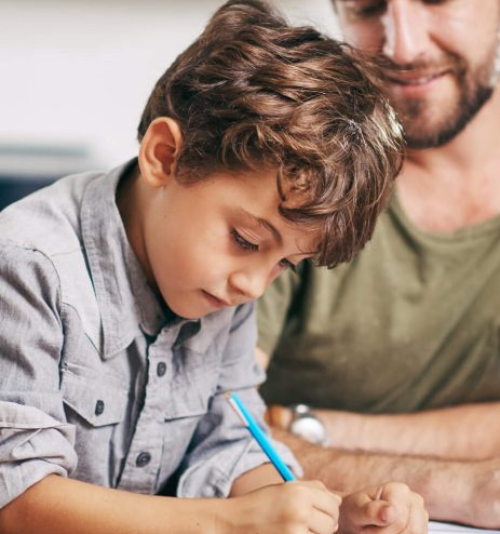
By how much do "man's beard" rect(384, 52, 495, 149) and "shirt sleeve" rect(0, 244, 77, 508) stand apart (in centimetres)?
67

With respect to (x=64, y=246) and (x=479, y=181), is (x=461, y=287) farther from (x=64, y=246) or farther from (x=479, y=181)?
(x=64, y=246)

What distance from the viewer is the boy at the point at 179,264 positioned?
0.78 metres

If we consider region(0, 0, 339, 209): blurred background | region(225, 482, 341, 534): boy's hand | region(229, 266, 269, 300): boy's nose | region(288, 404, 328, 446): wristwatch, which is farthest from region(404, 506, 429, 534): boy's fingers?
region(0, 0, 339, 209): blurred background

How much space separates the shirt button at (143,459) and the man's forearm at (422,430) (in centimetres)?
36

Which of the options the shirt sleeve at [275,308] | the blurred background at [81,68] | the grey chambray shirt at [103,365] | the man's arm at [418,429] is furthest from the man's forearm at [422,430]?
the blurred background at [81,68]

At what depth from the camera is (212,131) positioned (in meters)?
0.86

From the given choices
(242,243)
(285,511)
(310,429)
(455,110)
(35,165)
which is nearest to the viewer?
(285,511)

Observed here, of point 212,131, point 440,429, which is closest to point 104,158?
point 440,429

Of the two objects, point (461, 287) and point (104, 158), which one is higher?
point (461, 287)

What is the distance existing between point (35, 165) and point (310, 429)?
3.71ft

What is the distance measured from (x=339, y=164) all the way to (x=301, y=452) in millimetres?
429

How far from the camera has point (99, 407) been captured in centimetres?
89

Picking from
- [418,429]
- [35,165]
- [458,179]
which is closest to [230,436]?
[418,429]

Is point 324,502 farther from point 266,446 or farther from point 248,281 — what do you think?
point 248,281
